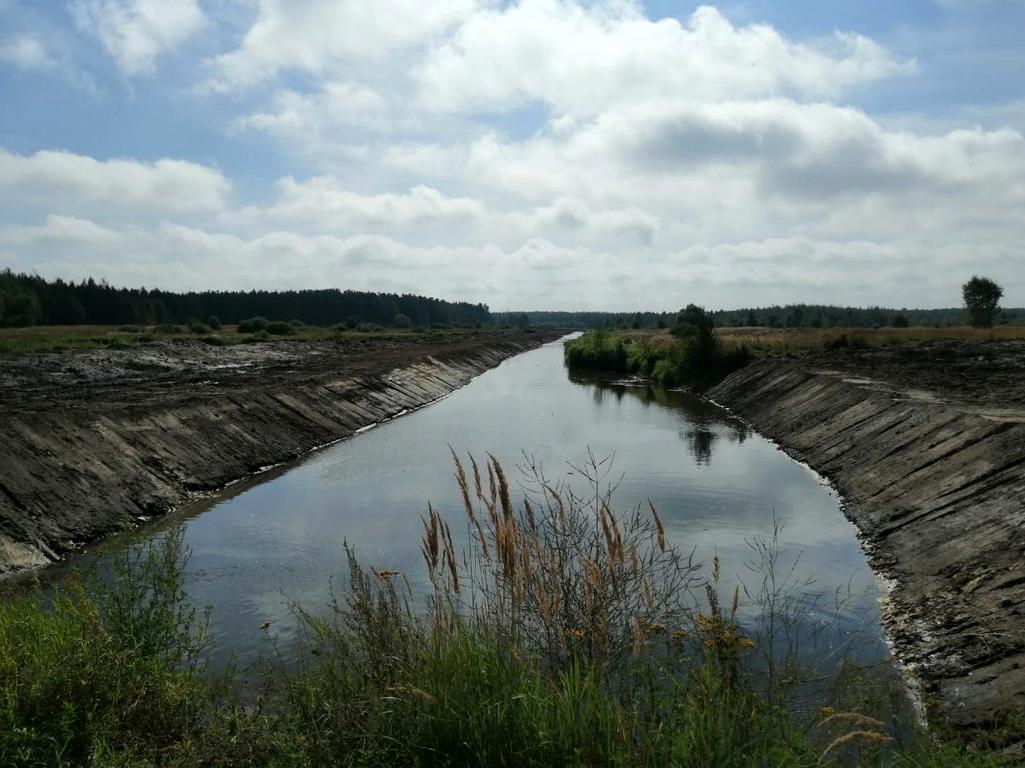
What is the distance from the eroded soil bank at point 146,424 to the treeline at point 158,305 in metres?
61.8

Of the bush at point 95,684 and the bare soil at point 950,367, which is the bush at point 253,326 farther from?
the bush at point 95,684

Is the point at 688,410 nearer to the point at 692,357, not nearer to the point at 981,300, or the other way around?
the point at 692,357

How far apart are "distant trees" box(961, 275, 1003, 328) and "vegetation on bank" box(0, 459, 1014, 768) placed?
306 feet

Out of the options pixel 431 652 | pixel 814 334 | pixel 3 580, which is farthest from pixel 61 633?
pixel 814 334

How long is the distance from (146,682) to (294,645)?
12.3ft

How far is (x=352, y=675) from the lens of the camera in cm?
614

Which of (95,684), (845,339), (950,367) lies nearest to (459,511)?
(95,684)

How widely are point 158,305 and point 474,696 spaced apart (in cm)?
13273

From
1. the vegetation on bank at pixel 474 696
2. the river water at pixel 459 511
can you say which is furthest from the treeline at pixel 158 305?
the vegetation on bank at pixel 474 696

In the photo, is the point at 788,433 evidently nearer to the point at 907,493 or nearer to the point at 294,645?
the point at 907,493

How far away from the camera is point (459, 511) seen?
17.6 m

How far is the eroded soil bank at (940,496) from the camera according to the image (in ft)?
28.9

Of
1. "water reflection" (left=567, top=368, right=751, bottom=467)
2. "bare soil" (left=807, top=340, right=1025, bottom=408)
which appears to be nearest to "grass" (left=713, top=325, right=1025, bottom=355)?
"bare soil" (left=807, top=340, right=1025, bottom=408)

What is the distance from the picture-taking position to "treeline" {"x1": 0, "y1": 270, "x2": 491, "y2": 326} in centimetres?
9831
